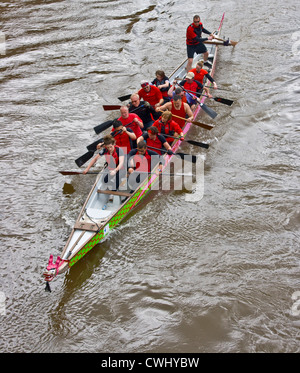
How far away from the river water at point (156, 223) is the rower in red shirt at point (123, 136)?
1.31 metres

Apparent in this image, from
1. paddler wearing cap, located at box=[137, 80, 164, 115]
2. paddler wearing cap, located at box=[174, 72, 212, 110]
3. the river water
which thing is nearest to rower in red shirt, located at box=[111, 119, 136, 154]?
the river water

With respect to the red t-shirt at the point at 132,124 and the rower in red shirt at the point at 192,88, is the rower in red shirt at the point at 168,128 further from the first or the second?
the rower in red shirt at the point at 192,88

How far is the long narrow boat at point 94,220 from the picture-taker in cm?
676

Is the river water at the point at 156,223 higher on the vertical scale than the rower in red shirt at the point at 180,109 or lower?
lower

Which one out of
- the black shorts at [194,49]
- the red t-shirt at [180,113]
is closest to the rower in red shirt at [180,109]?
the red t-shirt at [180,113]

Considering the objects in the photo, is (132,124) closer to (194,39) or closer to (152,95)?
(152,95)

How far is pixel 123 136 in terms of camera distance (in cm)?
884

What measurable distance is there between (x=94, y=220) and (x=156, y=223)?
145 cm

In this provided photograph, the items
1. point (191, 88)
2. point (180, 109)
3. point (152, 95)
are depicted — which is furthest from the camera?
point (191, 88)

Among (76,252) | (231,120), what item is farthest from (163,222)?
(231,120)

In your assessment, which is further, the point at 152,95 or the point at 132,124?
the point at 152,95

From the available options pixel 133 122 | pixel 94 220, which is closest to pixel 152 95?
pixel 133 122
